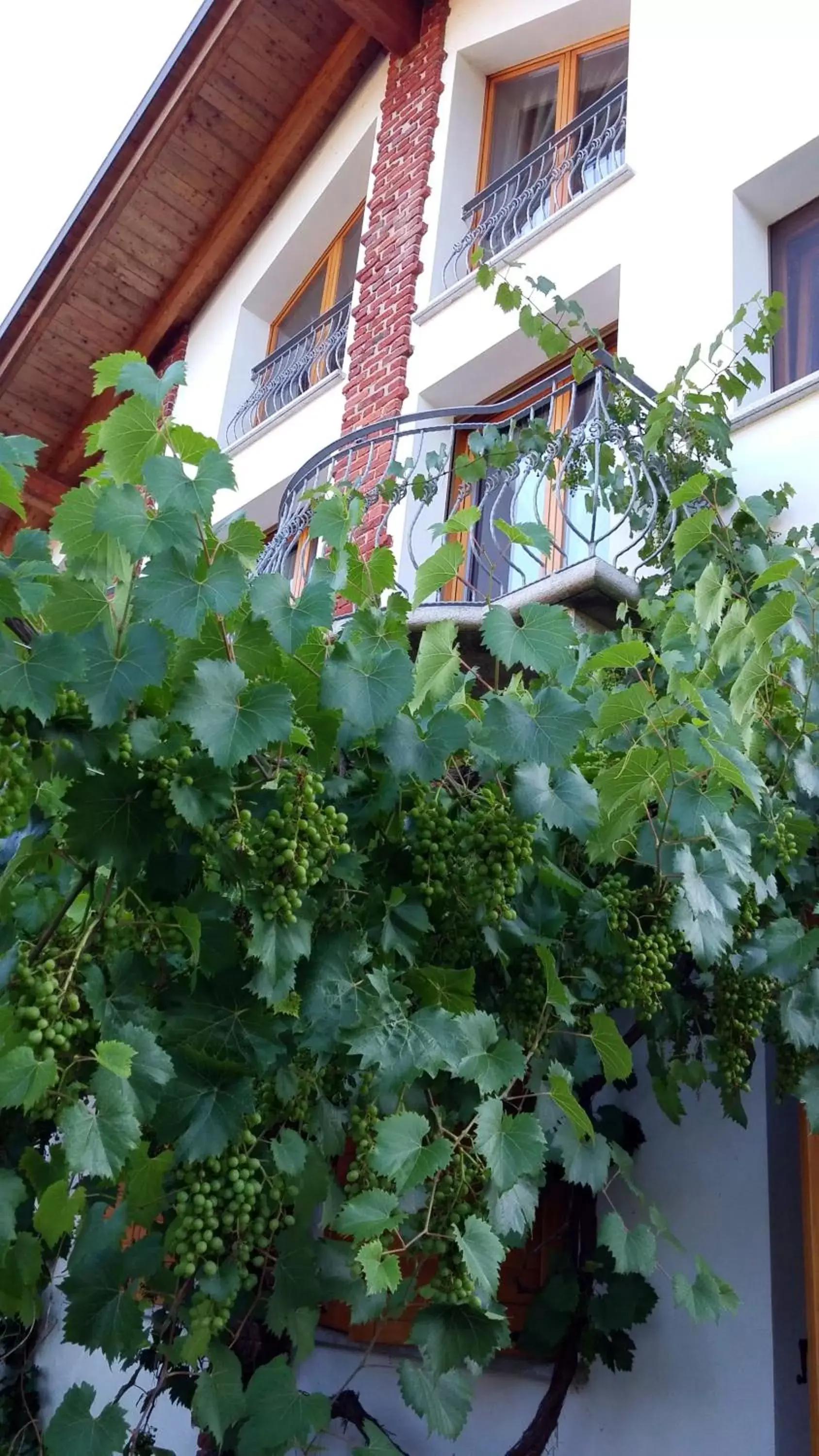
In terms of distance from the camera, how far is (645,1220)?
10.3ft

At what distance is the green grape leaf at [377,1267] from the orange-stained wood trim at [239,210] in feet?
23.1

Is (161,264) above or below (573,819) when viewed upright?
above

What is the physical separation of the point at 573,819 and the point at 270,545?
4033 mm

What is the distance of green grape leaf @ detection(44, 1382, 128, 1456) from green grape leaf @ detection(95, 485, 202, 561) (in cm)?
126

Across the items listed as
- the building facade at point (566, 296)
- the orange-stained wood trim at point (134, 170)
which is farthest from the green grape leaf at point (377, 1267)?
the orange-stained wood trim at point (134, 170)

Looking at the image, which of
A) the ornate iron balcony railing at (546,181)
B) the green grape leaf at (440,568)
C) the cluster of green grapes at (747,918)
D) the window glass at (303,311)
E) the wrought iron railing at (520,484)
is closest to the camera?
the green grape leaf at (440,568)

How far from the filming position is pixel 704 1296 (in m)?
2.23

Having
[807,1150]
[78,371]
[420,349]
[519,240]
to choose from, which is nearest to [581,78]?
[519,240]

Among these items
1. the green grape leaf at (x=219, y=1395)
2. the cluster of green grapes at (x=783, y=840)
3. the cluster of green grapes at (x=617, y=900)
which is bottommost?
the green grape leaf at (x=219, y=1395)

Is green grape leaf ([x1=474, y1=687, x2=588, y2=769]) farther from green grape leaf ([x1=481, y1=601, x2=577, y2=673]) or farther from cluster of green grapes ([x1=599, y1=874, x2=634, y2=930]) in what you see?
cluster of green grapes ([x1=599, y1=874, x2=634, y2=930])

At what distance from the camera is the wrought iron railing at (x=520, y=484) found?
4.19 metres

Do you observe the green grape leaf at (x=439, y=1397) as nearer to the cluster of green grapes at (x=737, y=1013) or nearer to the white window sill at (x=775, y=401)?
the cluster of green grapes at (x=737, y=1013)

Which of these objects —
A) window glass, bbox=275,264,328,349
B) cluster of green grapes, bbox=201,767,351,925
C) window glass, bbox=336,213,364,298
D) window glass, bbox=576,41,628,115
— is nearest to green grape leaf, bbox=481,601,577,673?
cluster of green grapes, bbox=201,767,351,925

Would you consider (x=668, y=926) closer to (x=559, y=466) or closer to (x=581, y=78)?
(x=559, y=466)
